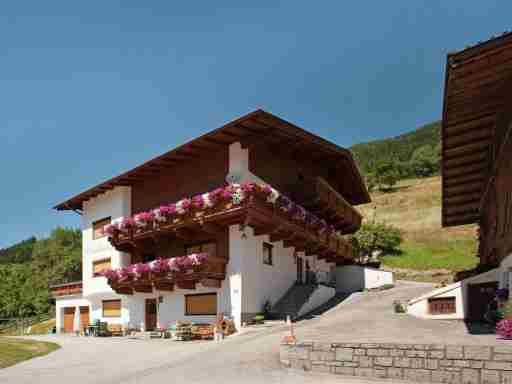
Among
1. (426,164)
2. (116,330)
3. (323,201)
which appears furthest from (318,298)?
(426,164)

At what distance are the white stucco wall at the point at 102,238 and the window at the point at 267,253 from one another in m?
9.01

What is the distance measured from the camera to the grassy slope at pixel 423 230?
1644 inches

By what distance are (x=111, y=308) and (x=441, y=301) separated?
1805 cm

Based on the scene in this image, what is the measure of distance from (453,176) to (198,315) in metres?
12.4

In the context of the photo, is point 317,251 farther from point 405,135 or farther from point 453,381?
point 405,135

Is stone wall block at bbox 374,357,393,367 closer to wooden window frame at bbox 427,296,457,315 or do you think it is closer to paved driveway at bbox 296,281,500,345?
paved driveway at bbox 296,281,500,345

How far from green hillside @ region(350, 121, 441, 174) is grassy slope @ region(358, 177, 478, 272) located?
106 ft

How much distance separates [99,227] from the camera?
98.1ft

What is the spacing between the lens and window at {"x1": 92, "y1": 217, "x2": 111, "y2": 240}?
29219 millimetres

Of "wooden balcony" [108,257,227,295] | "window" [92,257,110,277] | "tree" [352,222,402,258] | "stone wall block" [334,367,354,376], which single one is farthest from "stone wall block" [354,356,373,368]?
"tree" [352,222,402,258]

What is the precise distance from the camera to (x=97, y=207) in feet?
99.2

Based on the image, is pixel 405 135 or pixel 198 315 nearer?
pixel 198 315

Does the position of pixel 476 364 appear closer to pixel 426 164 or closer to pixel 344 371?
pixel 344 371

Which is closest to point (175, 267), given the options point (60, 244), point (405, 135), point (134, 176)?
point (134, 176)
